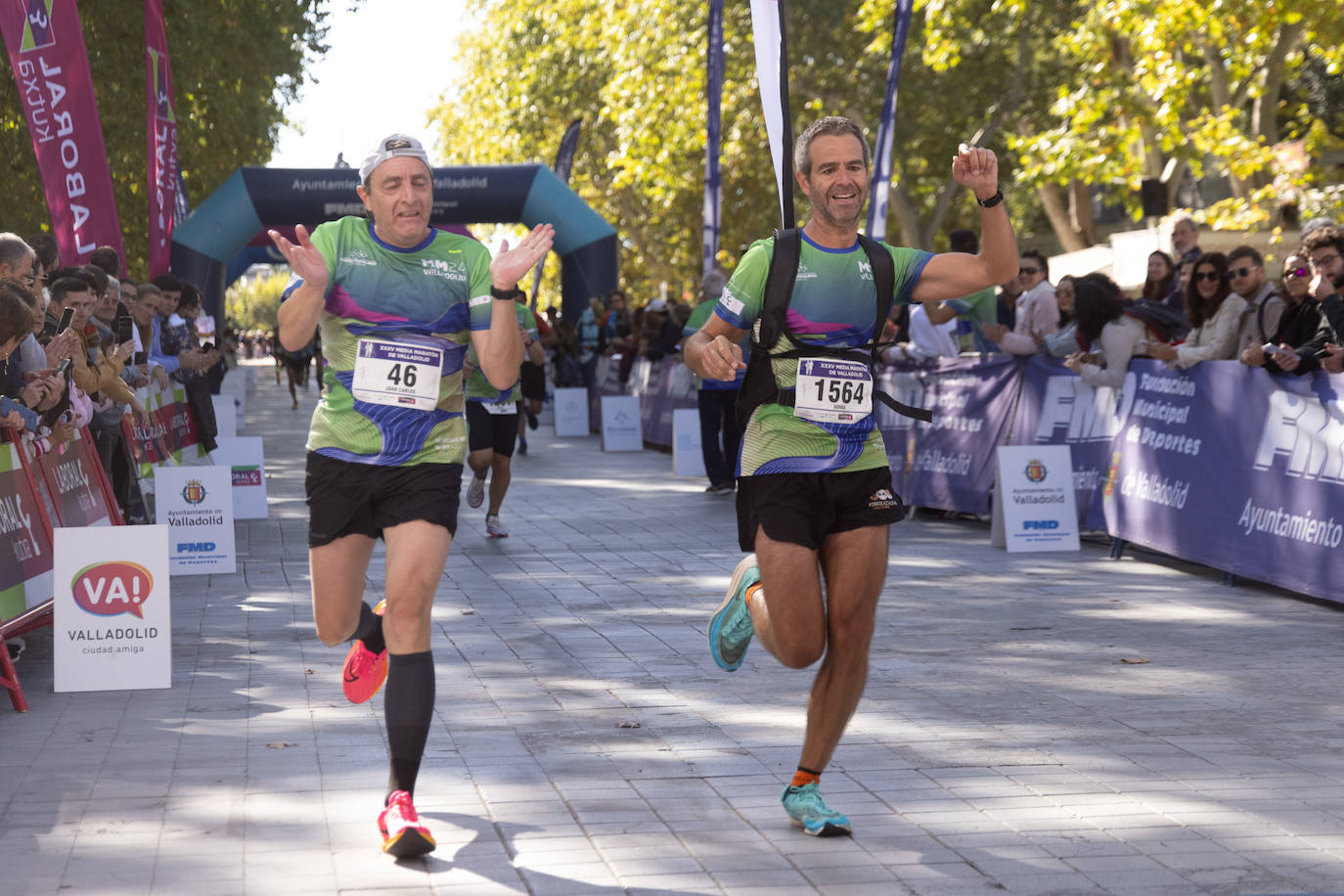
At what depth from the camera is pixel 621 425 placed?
23984 mm

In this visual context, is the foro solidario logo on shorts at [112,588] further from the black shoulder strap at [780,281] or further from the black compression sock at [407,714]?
the black shoulder strap at [780,281]

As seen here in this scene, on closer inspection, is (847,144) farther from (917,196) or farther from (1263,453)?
(917,196)

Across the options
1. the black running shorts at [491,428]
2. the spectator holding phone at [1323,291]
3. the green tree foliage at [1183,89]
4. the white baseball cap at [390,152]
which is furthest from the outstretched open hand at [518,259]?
the green tree foliage at [1183,89]

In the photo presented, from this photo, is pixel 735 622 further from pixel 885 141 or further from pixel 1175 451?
pixel 885 141

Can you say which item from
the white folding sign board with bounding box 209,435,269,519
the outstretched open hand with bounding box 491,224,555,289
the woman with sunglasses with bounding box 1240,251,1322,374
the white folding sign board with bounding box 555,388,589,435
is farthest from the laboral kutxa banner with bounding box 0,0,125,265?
the white folding sign board with bounding box 555,388,589,435

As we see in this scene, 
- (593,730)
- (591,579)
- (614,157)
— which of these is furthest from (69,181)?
(614,157)

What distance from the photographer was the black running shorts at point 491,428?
12969 mm

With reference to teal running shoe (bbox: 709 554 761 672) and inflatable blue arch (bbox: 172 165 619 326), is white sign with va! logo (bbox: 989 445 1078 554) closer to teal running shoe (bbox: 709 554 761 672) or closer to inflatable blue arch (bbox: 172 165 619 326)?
teal running shoe (bbox: 709 554 761 672)

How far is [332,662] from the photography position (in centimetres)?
802

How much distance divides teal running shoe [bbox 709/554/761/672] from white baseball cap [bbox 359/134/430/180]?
1589mm

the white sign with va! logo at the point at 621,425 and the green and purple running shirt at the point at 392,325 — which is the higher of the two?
the green and purple running shirt at the point at 392,325

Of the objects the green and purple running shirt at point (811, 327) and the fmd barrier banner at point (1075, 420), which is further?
the fmd barrier banner at point (1075, 420)

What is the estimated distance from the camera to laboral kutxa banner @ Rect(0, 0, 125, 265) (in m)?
12.5

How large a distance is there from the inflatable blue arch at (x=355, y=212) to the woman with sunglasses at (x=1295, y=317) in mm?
16849
